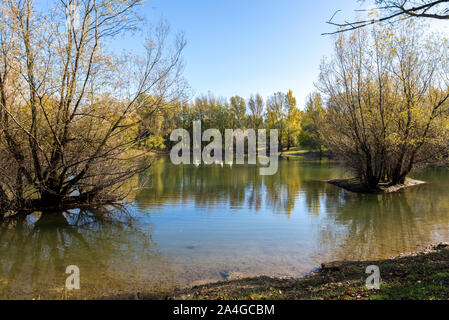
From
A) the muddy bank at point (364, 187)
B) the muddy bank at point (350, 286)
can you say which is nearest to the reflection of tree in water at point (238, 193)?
the muddy bank at point (364, 187)

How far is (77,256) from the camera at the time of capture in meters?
7.84

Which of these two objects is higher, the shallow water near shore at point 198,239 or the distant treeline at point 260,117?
the distant treeline at point 260,117

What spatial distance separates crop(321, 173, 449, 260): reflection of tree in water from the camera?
27.4 feet

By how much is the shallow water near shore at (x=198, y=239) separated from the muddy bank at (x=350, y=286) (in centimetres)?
98

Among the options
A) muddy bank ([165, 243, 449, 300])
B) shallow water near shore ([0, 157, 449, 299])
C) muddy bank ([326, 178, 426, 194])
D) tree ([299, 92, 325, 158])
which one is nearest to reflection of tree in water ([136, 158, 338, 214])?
shallow water near shore ([0, 157, 449, 299])

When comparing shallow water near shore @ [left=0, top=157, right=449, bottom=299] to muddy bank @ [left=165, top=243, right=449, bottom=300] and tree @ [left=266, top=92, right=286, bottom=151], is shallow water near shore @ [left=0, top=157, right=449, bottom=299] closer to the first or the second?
muddy bank @ [left=165, top=243, right=449, bottom=300]

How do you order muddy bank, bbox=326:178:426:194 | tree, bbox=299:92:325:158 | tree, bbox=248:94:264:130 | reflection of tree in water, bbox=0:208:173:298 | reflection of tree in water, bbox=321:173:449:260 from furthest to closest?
tree, bbox=248:94:264:130, tree, bbox=299:92:325:158, muddy bank, bbox=326:178:426:194, reflection of tree in water, bbox=321:173:449:260, reflection of tree in water, bbox=0:208:173:298

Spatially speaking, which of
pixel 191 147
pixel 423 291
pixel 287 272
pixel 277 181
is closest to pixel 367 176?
pixel 277 181

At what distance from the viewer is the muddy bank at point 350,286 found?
4223 millimetres

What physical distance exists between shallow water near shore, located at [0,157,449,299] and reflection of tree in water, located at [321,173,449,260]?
0.04m

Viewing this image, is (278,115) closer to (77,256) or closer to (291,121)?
(291,121)

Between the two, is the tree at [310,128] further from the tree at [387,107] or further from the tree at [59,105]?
the tree at [59,105]
